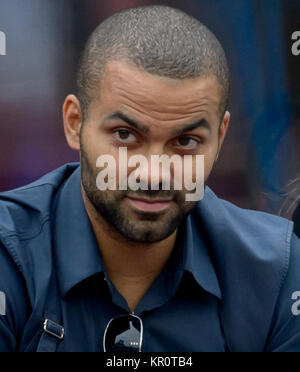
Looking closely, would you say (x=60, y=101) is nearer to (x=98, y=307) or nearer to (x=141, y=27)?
(x=141, y=27)

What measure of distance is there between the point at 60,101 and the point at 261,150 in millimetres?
714

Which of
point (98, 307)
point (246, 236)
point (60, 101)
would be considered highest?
point (60, 101)

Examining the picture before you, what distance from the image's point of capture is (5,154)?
1969 mm

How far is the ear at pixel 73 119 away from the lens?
1.68 m

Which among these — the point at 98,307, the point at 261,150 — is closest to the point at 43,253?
the point at 98,307

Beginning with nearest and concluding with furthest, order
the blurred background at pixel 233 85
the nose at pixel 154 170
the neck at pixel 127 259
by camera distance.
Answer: the nose at pixel 154 170, the neck at pixel 127 259, the blurred background at pixel 233 85

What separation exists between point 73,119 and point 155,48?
0.36 meters

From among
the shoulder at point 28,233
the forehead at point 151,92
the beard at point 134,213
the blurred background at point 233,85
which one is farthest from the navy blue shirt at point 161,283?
the forehead at point 151,92

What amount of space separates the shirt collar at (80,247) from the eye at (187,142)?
288mm

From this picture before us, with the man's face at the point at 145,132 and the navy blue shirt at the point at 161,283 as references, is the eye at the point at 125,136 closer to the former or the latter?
the man's face at the point at 145,132

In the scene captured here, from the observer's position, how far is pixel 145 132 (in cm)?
150

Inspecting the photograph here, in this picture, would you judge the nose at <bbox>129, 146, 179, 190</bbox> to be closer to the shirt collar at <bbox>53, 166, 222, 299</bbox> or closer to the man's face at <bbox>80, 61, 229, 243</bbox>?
the man's face at <bbox>80, 61, 229, 243</bbox>

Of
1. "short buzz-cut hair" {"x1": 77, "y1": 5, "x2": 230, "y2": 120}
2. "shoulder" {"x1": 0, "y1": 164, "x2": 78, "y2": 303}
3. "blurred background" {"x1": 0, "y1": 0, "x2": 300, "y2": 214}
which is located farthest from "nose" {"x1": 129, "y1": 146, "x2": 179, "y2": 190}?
"blurred background" {"x1": 0, "y1": 0, "x2": 300, "y2": 214}
